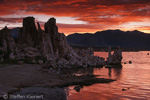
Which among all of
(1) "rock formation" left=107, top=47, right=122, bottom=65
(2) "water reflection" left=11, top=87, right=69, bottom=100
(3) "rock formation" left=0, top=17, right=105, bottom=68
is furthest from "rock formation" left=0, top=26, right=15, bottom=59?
(2) "water reflection" left=11, top=87, right=69, bottom=100

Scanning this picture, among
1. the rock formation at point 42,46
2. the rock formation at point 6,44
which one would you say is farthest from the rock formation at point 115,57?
the rock formation at point 6,44

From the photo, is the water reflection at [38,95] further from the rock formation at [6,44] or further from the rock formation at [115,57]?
the rock formation at [115,57]

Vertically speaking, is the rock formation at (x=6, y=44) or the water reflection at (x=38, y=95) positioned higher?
the rock formation at (x=6, y=44)

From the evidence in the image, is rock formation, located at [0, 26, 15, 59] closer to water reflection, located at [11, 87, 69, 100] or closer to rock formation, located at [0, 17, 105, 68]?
rock formation, located at [0, 17, 105, 68]

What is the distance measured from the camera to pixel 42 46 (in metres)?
64.1

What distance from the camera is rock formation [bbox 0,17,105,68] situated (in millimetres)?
60356

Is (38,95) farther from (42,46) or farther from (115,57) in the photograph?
(115,57)

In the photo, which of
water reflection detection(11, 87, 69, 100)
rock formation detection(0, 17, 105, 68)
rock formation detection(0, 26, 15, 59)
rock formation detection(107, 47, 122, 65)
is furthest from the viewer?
rock formation detection(107, 47, 122, 65)

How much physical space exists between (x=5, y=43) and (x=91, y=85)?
36.2 meters

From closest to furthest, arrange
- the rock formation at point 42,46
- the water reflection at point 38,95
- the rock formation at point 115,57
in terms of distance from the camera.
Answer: the water reflection at point 38,95
the rock formation at point 42,46
the rock formation at point 115,57

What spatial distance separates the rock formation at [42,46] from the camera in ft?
198

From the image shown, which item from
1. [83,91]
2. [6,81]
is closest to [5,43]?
[6,81]

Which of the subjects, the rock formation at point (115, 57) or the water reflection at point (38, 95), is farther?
the rock formation at point (115, 57)

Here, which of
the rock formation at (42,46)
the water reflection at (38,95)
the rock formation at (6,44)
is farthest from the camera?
the rock formation at (42,46)
